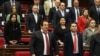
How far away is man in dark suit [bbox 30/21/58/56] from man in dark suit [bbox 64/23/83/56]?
305 mm

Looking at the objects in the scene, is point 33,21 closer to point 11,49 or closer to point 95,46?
point 11,49

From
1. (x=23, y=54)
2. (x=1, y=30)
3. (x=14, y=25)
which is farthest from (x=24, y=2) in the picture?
(x=23, y=54)

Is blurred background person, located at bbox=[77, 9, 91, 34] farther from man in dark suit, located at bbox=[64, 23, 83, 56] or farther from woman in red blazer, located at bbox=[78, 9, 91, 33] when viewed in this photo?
man in dark suit, located at bbox=[64, 23, 83, 56]

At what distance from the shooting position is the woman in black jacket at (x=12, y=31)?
315 inches

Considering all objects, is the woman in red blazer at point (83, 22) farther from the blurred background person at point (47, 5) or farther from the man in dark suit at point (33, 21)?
the blurred background person at point (47, 5)

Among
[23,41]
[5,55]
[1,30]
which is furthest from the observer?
[1,30]

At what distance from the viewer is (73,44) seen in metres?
7.29

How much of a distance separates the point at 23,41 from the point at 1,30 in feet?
2.93

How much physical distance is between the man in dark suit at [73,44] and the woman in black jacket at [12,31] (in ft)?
4.47

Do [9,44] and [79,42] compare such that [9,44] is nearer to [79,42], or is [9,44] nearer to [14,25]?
[14,25]

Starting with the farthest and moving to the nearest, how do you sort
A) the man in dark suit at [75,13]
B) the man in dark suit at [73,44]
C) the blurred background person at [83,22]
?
the man in dark suit at [75,13] → the blurred background person at [83,22] → the man in dark suit at [73,44]

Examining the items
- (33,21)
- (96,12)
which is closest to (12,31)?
(33,21)

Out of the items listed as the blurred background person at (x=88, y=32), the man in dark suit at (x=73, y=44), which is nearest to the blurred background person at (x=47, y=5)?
the blurred background person at (x=88, y=32)

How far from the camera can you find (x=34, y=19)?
8.91 m
